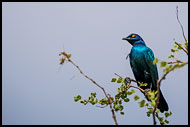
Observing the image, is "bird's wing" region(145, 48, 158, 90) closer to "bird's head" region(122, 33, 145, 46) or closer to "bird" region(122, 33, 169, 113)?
"bird" region(122, 33, 169, 113)

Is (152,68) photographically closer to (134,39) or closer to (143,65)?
(143,65)

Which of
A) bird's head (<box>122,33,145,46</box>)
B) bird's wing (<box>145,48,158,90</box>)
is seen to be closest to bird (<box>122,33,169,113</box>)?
bird's wing (<box>145,48,158,90</box>)

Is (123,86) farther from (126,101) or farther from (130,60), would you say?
(130,60)

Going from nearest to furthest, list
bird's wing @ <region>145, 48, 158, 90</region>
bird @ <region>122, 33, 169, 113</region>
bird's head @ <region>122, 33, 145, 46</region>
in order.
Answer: bird's wing @ <region>145, 48, 158, 90</region>, bird @ <region>122, 33, 169, 113</region>, bird's head @ <region>122, 33, 145, 46</region>

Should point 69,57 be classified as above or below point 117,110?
above

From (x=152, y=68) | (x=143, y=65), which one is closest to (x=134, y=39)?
(x=143, y=65)

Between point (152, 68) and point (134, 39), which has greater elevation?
point (134, 39)

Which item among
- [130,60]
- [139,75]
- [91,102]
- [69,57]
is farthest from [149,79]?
→ [69,57]

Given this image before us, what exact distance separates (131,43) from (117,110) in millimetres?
4204

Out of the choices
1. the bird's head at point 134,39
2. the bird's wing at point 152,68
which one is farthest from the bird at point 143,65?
the bird's head at point 134,39

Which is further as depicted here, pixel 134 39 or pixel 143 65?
pixel 134 39

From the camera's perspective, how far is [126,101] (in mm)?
3443

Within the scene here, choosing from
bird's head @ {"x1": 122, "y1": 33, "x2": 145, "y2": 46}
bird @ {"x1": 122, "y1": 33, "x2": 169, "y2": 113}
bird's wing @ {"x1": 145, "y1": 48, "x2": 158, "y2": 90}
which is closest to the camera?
bird's wing @ {"x1": 145, "y1": 48, "x2": 158, "y2": 90}

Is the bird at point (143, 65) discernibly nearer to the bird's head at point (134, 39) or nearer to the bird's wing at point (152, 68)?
the bird's wing at point (152, 68)
